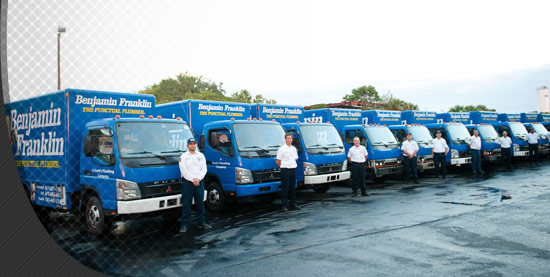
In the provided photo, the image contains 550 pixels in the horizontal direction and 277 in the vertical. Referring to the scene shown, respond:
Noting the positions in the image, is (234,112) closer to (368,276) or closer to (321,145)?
(321,145)

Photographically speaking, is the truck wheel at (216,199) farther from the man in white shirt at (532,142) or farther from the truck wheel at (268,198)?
the man in white shirt at (532,142)

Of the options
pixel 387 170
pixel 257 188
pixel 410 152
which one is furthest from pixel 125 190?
pixel 410 152

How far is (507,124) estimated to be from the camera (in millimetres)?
18312

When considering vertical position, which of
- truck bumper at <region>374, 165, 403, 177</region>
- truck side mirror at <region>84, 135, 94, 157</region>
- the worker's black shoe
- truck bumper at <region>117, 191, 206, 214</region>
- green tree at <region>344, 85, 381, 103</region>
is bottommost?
the worker's black shoe

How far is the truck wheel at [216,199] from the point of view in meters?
8.67

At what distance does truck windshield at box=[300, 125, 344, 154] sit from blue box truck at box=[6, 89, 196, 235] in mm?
3976

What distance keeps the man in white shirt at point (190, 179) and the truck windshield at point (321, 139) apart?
4.02 meters

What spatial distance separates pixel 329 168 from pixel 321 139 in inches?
37.1

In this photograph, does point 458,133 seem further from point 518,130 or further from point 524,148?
point 518,130

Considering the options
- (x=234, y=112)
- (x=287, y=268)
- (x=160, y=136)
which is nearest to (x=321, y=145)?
(x=234, y=112)

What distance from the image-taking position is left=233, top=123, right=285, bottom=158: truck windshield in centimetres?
873

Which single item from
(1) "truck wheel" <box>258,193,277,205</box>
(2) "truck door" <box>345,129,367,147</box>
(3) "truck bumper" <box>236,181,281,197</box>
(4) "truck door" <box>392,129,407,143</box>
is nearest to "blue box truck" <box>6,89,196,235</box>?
(3) "truck bumper" <box>236,181,281,197</box>

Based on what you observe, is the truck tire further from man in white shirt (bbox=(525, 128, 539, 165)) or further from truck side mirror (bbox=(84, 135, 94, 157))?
man in white shirt (bbox=(525, 128, 539, 165))

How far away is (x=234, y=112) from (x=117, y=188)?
5.10m
